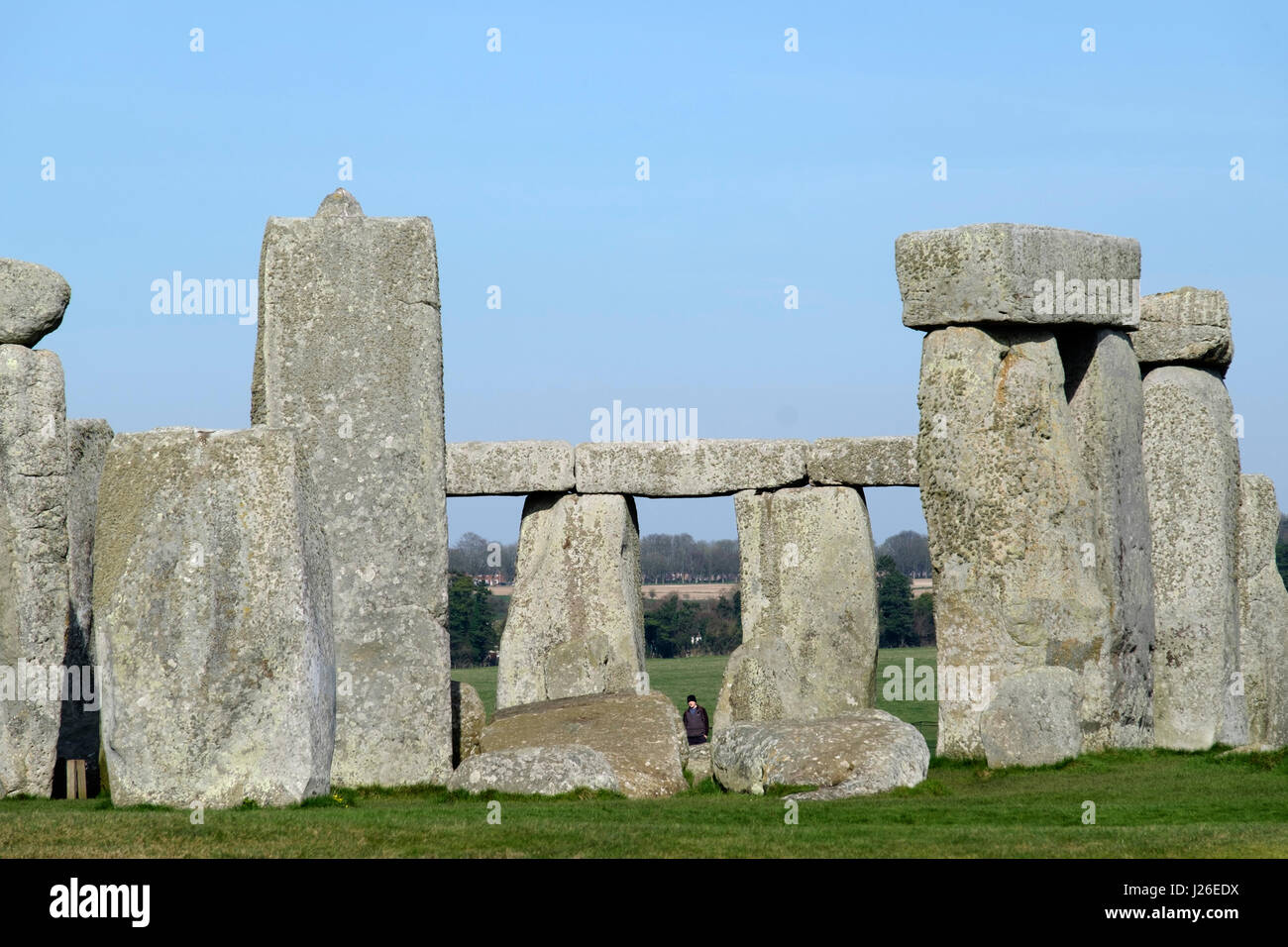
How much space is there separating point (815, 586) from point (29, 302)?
439 inches

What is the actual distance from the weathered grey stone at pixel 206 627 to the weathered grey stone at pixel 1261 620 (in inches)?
434

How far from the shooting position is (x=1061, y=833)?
9609mm

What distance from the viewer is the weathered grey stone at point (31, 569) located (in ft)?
42.5

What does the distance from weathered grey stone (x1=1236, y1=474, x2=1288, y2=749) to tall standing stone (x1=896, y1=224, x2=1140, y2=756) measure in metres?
4.25

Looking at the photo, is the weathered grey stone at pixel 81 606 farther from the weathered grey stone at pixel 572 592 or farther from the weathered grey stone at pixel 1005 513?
the weathered grey stone at pixel 572 592

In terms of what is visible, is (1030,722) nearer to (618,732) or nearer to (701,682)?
(618,732)

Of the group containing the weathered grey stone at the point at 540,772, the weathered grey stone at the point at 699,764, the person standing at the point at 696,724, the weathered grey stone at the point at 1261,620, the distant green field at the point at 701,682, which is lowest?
the distant green field at the point at 701,682

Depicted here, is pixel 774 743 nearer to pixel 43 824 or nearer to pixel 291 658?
pixel 291 658

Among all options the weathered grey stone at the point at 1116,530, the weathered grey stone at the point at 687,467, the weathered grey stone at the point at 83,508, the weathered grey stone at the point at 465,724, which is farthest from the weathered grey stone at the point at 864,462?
the weathered grey stone at the point at 83,508

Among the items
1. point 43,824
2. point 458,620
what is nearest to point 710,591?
point 458,620

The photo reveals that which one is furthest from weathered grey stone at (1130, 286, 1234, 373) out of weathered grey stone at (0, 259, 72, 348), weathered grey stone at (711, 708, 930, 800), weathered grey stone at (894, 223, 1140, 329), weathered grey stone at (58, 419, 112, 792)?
weathered grey stone at (0, 259, 72, 348)

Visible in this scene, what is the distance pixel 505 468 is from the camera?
73.2 feet

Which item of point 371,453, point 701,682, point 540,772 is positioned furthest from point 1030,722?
point 701,682

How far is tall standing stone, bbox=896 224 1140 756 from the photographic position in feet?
47.6
